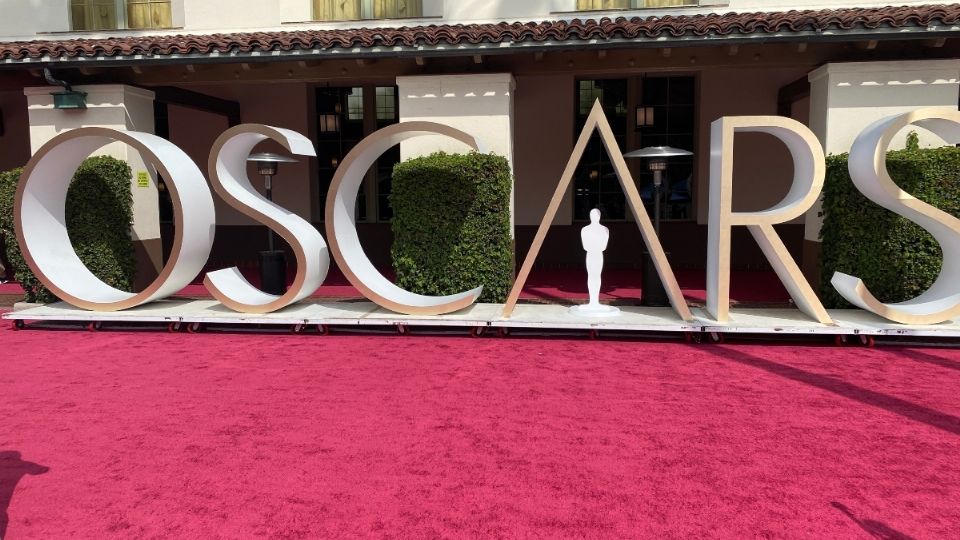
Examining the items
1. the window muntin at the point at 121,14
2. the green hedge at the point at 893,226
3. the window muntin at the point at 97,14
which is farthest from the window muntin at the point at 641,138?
the window muntin at the point at 97,14

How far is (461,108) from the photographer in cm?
942

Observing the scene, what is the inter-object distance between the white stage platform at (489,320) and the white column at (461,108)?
2.03 meters

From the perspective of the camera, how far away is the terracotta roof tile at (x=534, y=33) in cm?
797

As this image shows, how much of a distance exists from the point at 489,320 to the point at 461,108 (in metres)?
3.27

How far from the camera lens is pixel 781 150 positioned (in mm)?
13086

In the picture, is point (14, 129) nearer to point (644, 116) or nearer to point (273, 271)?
point (273, 271)

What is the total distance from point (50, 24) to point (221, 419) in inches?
479

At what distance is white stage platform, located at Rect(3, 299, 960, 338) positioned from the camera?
285 inches

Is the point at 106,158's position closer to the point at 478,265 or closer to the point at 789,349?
the point at 478,265

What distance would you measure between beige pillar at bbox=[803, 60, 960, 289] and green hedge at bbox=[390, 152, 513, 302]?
13.2ft

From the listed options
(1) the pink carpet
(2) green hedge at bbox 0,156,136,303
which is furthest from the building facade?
(1) the pink carpet

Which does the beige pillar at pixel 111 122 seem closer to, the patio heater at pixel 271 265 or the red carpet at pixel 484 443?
the patio heater at pixel 271 265

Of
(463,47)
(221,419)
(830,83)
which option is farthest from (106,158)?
(830,83)

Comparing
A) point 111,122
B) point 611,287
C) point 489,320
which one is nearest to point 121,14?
point 111,122
